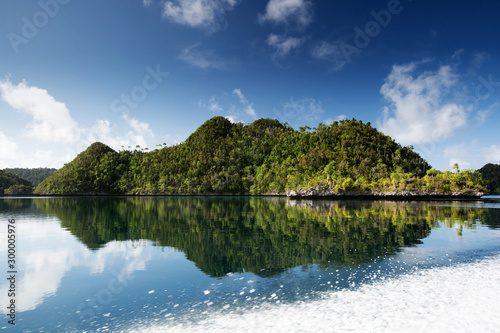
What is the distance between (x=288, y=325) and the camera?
21.6 feet

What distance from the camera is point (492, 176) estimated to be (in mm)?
185000

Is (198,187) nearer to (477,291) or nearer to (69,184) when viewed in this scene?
(69,184)

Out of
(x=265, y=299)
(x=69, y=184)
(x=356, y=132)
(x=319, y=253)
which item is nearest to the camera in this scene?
(x=265, y=299)

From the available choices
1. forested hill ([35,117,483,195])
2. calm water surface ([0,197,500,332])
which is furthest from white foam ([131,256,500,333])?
forested hill ([35,117,483,195])

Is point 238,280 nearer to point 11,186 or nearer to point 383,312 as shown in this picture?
point 383,312

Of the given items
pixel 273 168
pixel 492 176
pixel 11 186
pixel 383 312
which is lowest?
pixel 383 312

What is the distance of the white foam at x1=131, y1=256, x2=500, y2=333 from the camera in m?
6.44

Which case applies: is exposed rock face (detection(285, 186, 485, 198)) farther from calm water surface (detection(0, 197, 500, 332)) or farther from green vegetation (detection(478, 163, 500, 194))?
green vegetation (detection(478, 163, 500, 194))

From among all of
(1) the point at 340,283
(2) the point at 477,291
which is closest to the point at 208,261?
(1) the point at 340,283

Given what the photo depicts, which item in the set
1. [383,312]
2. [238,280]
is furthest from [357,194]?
[383,312]

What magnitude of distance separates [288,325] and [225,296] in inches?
111

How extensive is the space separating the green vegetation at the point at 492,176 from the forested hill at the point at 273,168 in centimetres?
11028

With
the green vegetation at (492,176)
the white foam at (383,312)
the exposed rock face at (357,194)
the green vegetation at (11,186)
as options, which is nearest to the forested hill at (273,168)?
the exposed rock face at (357,194)

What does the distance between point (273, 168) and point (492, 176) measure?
15980 cm
